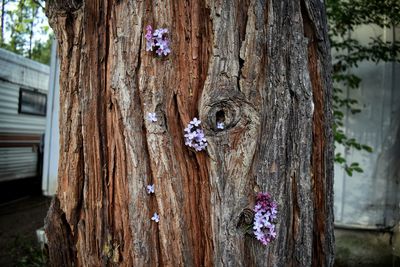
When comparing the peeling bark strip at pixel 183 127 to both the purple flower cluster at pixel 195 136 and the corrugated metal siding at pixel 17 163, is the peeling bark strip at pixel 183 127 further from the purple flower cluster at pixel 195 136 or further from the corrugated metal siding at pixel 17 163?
the corrugated metal siding at pixel 17 163

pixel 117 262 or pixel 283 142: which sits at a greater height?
pixel 283 142

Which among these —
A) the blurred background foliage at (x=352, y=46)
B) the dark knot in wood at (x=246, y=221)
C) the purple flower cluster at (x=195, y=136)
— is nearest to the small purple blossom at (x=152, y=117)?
the purple flower cluster at (x=195, y=136)

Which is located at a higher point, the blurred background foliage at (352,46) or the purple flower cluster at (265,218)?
the blurred background foliage at (352,46)

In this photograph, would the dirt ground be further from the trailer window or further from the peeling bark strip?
the peeling bark strip

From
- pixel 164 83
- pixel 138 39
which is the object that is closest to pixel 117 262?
pixel 164 83

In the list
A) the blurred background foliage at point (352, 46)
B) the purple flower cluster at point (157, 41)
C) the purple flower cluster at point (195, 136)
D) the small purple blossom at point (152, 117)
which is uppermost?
the blurred background foliage at point (352, 46)

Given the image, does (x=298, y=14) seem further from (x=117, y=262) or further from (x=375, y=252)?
(x=375, y=252)

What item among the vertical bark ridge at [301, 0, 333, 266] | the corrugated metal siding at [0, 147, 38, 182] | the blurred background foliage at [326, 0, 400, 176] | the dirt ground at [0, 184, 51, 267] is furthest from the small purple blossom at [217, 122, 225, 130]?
the corrugated metal siding at [0, 147, 38, 182]
